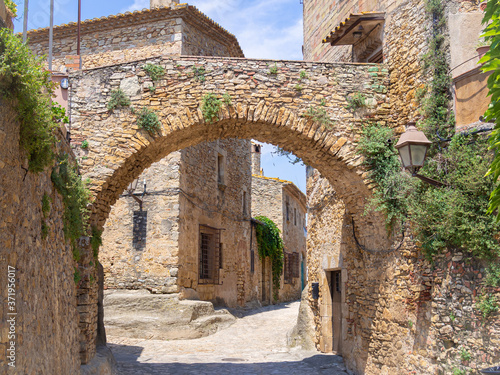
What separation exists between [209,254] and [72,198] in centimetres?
836

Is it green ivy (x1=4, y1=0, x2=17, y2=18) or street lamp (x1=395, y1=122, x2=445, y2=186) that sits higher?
green ivy (x1=4, y1=0, x2=17, y2=18)

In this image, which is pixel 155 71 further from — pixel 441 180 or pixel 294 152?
pixel 441 180

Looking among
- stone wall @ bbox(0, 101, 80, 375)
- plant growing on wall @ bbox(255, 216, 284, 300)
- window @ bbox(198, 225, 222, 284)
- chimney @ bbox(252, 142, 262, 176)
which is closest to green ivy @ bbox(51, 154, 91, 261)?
stone wall @ bbox(0, 101, 80, 375)

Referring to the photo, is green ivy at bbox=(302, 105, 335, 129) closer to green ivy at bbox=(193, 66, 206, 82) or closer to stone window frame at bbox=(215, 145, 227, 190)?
green ivy at bbox=(193, 66, 206, 82)

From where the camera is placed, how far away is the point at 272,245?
68.3ft

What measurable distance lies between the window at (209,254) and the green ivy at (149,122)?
6719mm

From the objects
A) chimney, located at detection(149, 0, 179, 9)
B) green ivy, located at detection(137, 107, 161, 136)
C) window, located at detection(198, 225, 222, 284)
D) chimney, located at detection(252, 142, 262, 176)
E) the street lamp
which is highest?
chimney, located at detection(149, 0, 179, 9)

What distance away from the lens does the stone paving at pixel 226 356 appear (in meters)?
8.59

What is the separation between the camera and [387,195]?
721 centimetres

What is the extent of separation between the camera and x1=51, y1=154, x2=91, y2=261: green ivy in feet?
19.5

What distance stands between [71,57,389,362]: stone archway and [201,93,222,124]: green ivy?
0.19ft

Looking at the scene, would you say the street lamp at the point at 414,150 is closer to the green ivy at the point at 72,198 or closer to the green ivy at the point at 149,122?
the green ivy at the point at 149,122

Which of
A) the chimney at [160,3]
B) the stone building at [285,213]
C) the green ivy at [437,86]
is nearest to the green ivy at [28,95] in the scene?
the green ivy at [437,86]

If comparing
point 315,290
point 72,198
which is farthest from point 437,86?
point 315,290
